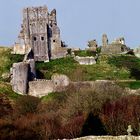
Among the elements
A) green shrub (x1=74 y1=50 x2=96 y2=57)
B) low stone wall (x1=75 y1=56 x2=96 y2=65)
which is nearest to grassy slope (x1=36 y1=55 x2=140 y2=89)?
low stone wall (x1=75 y1=56 x2=96 y2=65)

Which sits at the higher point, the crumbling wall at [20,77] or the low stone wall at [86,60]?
the low stone wall at [86,60]

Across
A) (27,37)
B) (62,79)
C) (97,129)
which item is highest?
(27,37)

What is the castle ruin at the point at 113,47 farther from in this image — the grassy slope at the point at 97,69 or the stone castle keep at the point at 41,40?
the grassy slope at the point at 97,69

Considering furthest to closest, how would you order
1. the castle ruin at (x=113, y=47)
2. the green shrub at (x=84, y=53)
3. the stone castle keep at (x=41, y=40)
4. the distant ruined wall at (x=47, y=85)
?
the castle ruin at (x=113, y=47), the green shrub at (x=84, y=53), the stone castle keep at (x=41, y=40), the distant ruined wall at (x=47, y=85)

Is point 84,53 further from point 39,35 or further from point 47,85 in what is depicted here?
point 47,85

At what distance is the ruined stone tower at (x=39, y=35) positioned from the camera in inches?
4980

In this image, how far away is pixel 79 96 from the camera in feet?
330

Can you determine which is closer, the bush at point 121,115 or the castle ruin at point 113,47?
the bush at point 121,115

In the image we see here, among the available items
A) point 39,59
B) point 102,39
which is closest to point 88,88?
point 39,59

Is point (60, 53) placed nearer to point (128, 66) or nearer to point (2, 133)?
point (128, 66)

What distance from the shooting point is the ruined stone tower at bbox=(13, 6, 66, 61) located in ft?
415

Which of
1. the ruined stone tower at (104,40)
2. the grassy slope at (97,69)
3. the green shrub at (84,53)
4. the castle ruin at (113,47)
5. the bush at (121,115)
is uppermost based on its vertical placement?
the ruined stone tower at (104,40)

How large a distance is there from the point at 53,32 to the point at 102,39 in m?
10.6

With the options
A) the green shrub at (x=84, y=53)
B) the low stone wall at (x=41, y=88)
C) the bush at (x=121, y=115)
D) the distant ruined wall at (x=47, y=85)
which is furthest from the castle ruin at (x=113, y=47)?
the bush at (x=121, y=115)
